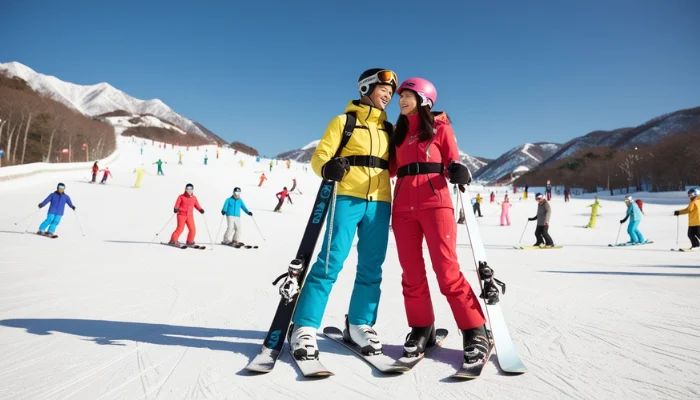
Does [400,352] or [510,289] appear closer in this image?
[400,352]

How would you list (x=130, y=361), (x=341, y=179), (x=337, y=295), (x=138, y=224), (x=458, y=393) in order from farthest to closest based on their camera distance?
(x=138, y=224) → (x=337, y=295) → (x=341, y=179) → (x=130, y=361) → (x=458, y=393)

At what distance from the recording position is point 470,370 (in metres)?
2.26

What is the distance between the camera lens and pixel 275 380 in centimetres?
220

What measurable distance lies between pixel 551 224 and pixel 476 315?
771 inches

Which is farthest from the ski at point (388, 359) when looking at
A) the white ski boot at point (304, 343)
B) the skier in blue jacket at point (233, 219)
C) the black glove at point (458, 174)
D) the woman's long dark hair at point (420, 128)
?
the skier in blue jacket at point (233, 219)

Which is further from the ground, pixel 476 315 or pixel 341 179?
pixel 341 179

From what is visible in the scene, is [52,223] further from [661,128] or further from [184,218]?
[661,128]

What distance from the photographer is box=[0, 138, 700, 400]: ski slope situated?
6.89 ft

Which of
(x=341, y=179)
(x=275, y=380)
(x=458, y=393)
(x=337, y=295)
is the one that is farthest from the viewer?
(x=337, y=295)

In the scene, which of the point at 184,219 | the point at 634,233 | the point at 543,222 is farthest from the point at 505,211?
the point at 184,219

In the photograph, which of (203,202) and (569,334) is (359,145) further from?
(203,202)

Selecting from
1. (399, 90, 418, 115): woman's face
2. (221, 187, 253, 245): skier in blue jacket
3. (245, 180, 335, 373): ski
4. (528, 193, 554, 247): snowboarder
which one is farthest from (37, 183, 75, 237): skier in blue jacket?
(528, 193, 554, 247): snowboarder

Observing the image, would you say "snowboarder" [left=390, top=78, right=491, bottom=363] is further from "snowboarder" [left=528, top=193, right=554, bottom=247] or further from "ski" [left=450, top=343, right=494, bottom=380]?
"snowboarder" [left=528, top=193, right=554, bottom=247]

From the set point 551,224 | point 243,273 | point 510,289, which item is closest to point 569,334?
point 510,289
